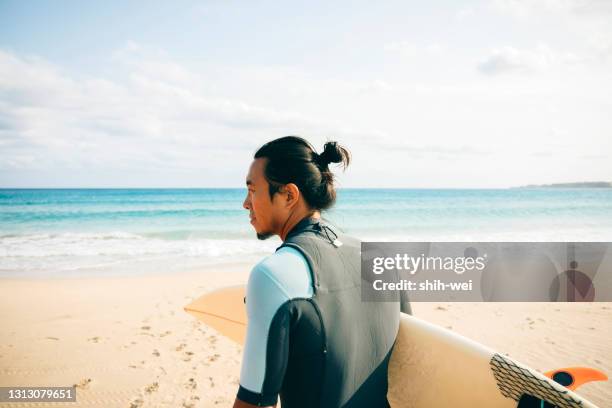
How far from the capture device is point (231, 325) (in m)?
2.98

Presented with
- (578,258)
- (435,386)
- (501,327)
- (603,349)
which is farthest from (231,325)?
(578,258)

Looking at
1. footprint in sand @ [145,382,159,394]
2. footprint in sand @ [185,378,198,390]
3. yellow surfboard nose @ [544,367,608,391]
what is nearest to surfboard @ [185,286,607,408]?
yellow surfboard nose @ [544,367,608,391]

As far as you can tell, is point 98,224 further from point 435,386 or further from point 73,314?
point 435,386

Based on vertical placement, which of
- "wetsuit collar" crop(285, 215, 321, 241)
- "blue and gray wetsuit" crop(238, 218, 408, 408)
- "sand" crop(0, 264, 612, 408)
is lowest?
"sand" crop(0, 264, 612, 408)

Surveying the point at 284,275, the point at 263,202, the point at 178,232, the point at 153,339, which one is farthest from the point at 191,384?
the point at 178,232

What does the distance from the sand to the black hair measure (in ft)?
7.91

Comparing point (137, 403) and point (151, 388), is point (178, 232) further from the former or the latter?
point (137, 403)

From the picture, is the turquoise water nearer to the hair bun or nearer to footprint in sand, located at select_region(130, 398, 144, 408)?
the hair bun

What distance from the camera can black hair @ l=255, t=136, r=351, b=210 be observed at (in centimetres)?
145

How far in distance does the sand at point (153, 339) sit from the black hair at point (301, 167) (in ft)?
7.91

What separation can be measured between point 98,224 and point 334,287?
20.4 meters

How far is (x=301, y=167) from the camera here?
1.45 m

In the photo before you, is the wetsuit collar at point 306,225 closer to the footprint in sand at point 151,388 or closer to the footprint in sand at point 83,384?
the footprint in sand at point 151,388

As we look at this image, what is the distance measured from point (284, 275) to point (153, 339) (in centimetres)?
396
